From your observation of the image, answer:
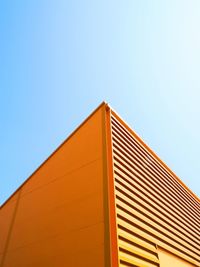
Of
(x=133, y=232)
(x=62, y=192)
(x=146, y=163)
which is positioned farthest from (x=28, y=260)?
(x=146, y=163)

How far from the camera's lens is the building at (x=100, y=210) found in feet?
13.5

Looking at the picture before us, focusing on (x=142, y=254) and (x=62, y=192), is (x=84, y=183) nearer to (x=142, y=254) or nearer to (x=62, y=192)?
(x=62, y=192)

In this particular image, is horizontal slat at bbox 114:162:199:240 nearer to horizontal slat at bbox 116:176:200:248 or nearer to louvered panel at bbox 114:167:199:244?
louvered panel at bbox 114:167:199:244

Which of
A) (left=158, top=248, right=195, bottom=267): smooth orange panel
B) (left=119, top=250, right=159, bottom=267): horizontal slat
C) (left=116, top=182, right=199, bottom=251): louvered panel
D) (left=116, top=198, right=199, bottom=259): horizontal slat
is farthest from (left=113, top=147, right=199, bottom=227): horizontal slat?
(left=119, top=250, right=159, bottom=267): horizontal slat

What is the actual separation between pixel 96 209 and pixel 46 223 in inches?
60.0

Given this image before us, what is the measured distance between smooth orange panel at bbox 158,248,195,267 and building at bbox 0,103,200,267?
24 mm

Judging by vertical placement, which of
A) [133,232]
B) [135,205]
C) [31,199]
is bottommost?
[133,232]

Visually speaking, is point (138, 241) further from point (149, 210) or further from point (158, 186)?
point (158, 186)

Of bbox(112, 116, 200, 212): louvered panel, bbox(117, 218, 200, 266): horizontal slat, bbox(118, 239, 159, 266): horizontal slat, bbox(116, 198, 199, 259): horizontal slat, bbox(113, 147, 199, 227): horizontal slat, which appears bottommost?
bbox(118, 239, 159, 266): horizontal slat

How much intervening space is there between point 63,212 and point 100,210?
3.59ft

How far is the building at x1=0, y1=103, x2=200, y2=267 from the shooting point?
4.13 meters

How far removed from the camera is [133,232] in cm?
435

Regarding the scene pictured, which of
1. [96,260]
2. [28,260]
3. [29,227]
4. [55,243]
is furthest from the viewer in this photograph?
[29,227]

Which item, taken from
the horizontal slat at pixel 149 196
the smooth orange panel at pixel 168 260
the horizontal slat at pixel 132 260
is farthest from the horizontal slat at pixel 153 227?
the horizontal slat at pixel 132 260
